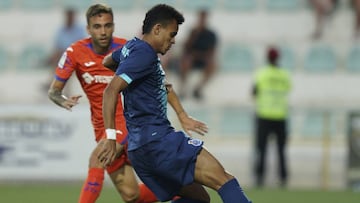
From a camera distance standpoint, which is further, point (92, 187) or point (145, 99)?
point (92, 187)

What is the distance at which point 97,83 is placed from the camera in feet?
27.3

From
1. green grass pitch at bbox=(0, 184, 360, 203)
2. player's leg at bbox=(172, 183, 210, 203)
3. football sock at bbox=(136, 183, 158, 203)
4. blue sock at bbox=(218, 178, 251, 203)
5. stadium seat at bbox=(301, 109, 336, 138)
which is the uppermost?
blue sock at bbox=(218, 178, 251, 203)

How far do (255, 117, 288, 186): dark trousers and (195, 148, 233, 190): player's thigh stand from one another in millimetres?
8285

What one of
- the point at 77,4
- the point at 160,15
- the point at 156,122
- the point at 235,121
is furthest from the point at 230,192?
the point at 77,4

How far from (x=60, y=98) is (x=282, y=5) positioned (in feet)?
35.0

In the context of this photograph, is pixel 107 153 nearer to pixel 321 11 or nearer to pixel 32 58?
pixel 321 11

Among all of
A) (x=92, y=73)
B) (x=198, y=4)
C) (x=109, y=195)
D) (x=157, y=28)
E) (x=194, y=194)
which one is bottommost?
(x=109, y=195)

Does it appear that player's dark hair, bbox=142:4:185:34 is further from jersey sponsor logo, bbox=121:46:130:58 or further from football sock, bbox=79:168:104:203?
football sock, bbox=79:168:104:203

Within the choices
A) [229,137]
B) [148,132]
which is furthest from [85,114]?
[148,132]

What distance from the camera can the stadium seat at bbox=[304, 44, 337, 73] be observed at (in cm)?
1780

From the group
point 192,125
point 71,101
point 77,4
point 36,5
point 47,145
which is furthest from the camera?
point 36,5

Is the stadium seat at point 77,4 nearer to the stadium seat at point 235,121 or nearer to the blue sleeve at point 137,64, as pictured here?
the stadium seat at point 235,121

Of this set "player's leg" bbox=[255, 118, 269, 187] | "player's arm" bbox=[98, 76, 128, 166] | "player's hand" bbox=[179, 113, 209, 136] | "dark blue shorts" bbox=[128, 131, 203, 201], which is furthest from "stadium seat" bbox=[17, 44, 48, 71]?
"player's arm" bbox=[98, 76, 128, 166]

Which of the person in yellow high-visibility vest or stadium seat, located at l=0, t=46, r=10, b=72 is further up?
stadium seat, located at l=0, t=46, r=10, b=72
